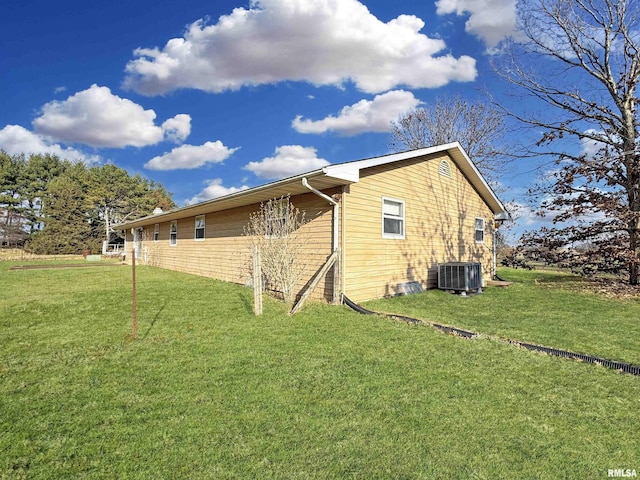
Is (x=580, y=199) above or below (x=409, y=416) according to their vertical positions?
above

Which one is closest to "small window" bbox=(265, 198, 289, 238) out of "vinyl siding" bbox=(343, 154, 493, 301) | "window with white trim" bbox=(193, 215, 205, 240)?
"vinyl siding" bbox=(343, 154, 493, 301)

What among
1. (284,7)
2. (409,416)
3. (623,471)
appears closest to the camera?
(623,471)

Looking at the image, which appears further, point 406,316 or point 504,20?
point 504,20

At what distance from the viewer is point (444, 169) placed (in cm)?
1064

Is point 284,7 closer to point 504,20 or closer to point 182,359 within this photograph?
point 504,20

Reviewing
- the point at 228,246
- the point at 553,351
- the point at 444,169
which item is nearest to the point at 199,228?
the point at 228,246

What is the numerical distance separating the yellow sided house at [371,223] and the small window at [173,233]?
4.24 ft

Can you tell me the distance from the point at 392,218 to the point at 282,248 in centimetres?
299

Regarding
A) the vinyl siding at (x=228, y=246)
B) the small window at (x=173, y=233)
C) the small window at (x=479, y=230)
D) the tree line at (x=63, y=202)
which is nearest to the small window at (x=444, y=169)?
the small window at (x=479, y=230)

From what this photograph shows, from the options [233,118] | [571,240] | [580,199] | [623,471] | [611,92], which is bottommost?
[623,471]

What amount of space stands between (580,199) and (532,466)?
11545 mm

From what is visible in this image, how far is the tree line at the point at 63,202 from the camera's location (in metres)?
34.0

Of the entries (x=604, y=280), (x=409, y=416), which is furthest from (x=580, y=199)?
(x=409, y=416)

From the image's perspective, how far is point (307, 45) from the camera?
46.7 ft
